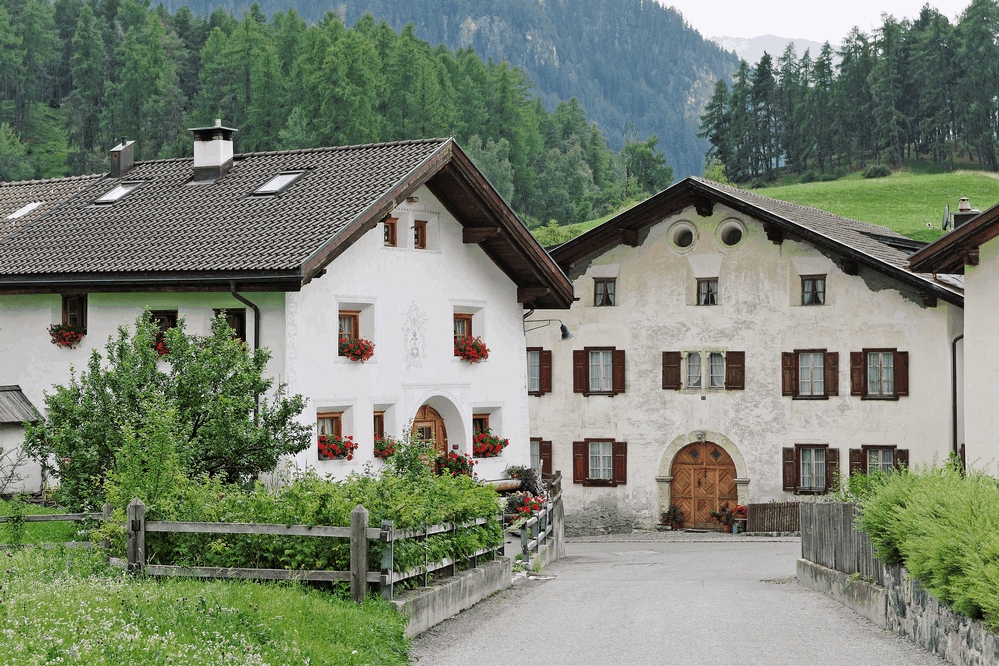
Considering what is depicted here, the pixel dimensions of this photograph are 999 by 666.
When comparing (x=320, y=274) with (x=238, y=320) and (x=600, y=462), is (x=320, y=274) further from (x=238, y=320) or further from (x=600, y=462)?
(x=600, y=462)

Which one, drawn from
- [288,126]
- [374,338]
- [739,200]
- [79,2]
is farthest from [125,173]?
[79,2]

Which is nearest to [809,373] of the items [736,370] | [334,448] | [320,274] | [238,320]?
[736,370]

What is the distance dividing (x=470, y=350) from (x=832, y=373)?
38.6ft

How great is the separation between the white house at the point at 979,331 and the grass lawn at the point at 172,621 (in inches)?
579

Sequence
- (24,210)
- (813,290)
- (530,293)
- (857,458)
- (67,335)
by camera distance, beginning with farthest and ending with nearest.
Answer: (813,290), (857,458), (24,210), (530,293), (67,335)

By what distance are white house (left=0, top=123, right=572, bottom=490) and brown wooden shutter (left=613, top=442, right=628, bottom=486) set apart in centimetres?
821

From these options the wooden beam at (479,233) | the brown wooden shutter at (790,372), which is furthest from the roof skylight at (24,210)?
the brown wooden shutter at (790,372)

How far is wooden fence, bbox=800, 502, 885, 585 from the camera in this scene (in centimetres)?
1586

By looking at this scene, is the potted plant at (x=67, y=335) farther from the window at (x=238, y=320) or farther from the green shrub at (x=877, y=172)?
the green shrub at (x=877, y=172)

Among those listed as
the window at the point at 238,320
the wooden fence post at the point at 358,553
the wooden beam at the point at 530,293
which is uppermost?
the wooden beam at the point at 530,293

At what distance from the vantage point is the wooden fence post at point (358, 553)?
497 inches

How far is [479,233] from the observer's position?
2662 cm

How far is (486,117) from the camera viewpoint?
11738 centimetres

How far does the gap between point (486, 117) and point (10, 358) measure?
95377mm
